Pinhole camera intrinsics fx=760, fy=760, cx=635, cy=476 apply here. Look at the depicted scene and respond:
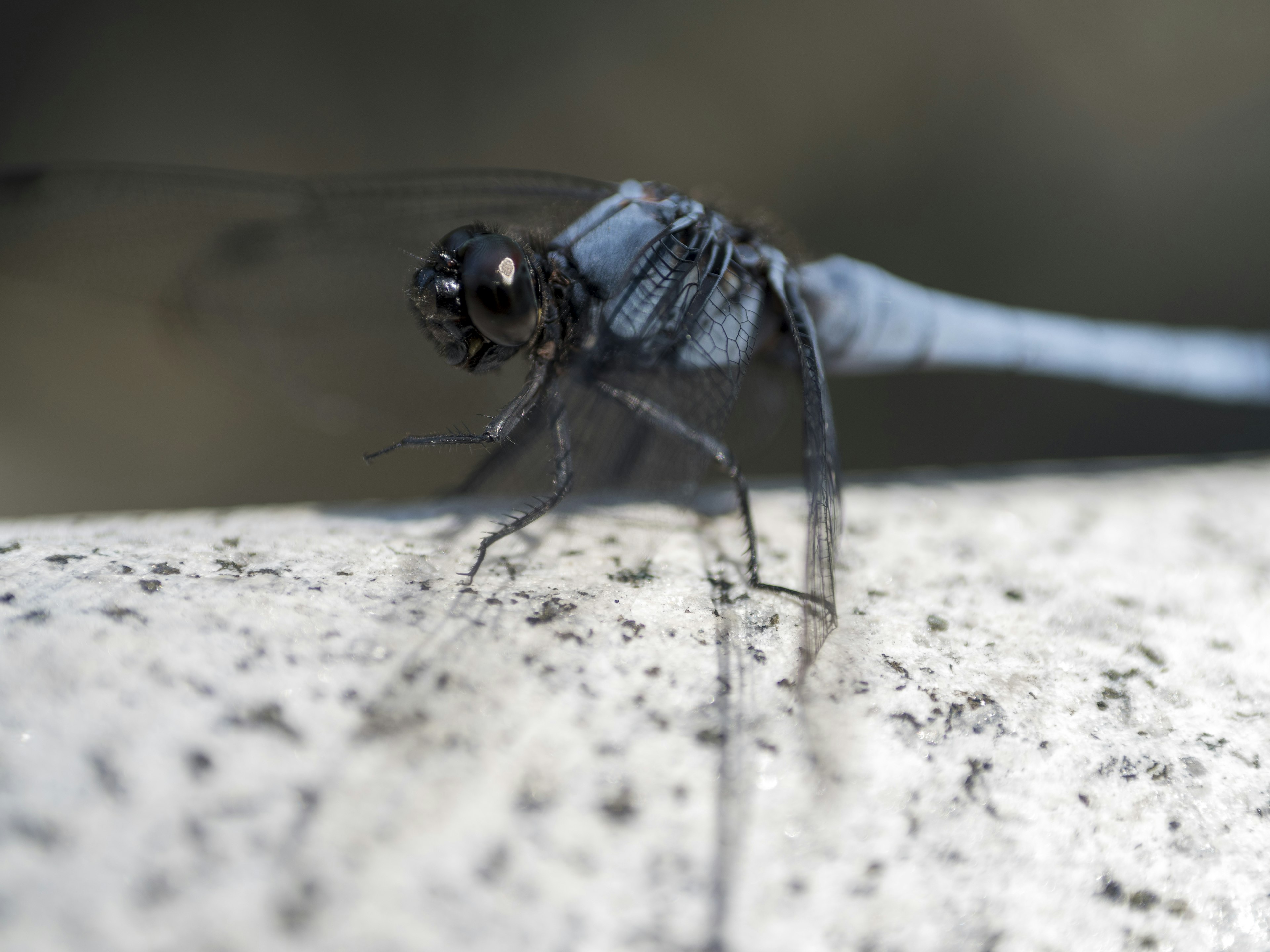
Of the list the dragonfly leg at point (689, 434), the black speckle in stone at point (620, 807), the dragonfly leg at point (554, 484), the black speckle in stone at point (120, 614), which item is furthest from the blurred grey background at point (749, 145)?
the black speckle in stone at point (620, 807)

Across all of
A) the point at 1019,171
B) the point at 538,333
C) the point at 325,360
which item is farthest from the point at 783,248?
the point at 1019,171

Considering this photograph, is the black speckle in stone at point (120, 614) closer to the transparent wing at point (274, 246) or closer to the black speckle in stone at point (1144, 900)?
the transparent wing at point (274, 246)

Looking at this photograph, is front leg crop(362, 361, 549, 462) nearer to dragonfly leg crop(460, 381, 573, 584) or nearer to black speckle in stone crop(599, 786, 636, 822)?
dragonfly leg crop(460, 381, 573, 584)

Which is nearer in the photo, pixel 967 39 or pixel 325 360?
pixel 325 360

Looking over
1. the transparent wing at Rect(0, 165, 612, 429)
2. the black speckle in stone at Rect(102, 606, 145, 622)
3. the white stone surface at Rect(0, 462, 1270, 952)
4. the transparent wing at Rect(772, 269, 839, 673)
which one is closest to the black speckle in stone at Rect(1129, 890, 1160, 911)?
the white stone surface at Rect(0, 462, 1270, 952)

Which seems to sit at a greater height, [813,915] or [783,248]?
[783,248]

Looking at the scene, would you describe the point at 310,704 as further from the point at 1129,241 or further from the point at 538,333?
the point at 1129,241

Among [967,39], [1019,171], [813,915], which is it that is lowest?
[813,915]
